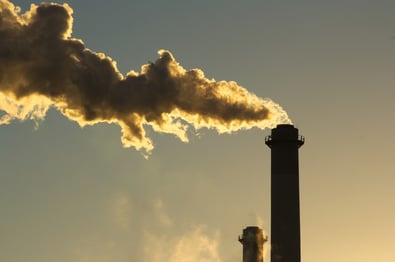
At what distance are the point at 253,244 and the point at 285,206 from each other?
7.53m

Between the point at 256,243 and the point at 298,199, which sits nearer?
the point at 298,199

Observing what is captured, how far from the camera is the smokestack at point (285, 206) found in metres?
67.3

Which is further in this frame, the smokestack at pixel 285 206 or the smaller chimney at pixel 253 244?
the smaller chimney at pixel 253 244

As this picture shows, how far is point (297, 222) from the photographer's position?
222ft

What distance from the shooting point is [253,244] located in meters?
74.1

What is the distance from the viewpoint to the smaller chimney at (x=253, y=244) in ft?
242

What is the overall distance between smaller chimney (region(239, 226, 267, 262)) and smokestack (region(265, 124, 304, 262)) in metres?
6.23

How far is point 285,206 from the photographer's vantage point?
6781cm

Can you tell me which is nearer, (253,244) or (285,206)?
(285,206)

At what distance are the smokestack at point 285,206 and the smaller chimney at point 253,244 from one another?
245 inches

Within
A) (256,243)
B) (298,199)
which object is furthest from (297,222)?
(256,243)

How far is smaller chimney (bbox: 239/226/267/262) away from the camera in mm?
73812

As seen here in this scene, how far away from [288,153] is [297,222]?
5.33m

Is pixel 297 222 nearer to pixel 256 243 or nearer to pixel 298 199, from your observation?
pixel 298 199
